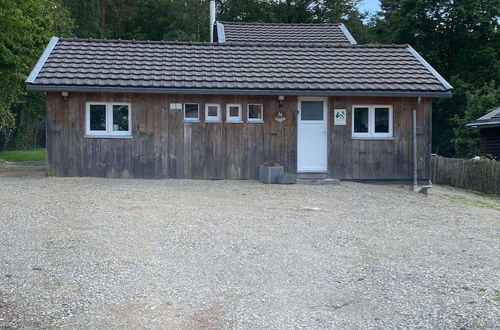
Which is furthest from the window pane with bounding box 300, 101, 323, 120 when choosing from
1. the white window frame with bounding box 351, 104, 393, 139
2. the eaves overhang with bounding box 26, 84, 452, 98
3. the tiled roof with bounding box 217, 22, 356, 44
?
the tiled roof with bounding box 217, 22, 356, 44

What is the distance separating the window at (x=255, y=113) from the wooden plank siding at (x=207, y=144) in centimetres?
12

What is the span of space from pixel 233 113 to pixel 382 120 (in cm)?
433

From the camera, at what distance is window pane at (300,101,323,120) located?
17.5 metres

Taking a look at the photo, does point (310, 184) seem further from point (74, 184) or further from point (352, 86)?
point (74, 184)

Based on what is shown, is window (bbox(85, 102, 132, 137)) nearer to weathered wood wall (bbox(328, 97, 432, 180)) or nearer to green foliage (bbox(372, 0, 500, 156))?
weathered wood wall (bbox(328, 97, 432, 180))

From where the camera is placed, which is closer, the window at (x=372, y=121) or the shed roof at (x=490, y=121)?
the window at (x=372, y=121)

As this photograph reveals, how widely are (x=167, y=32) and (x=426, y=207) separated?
3757cm

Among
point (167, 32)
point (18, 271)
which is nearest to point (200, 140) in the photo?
point (18, 271)

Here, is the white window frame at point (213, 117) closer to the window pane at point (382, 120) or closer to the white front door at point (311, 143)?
the white front door at point (311, 143)

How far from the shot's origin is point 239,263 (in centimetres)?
796

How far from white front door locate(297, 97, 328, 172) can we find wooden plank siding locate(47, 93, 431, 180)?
17 cm

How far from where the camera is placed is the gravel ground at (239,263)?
6066 millimetres

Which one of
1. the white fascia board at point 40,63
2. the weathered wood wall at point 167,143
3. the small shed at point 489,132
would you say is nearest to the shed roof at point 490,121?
the small shed at point 489,132

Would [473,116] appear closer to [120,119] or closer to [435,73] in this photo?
[435,73]
